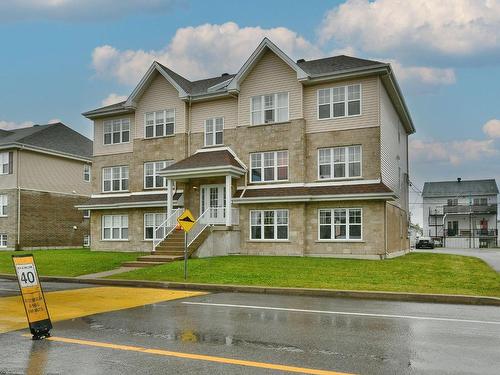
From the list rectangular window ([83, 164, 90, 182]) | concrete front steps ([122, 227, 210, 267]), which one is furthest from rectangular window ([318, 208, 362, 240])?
rectangular window ([83, 164, 90, 182])

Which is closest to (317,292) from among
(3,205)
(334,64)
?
(334,64)

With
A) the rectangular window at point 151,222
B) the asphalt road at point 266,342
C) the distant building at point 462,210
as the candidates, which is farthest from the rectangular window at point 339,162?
the distant building at point 462,210

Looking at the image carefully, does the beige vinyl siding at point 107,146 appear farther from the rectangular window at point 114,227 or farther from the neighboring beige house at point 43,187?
the neighboring beige house at point 43,187

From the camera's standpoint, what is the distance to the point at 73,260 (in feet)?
80.1

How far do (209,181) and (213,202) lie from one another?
122cm

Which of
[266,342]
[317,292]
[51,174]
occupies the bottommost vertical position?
[317,292]

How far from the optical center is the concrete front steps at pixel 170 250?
22084 millimetres

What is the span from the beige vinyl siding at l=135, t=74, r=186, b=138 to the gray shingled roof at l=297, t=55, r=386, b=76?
794cm

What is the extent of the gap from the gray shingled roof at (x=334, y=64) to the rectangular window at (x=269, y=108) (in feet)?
6.81

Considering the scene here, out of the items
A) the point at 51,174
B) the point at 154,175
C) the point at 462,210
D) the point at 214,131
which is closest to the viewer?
the point at 214,131

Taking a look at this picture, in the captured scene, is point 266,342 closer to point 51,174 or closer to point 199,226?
point 199,226

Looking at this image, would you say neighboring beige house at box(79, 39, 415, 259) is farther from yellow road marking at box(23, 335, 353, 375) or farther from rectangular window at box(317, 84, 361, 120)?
yellow road marking at box(23, 335, 353, 375)

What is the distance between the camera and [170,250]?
79.3ft

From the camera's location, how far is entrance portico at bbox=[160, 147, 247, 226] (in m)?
26.6
